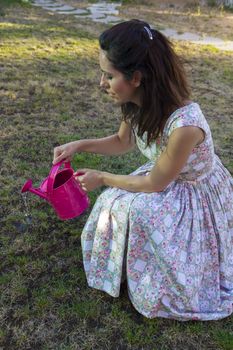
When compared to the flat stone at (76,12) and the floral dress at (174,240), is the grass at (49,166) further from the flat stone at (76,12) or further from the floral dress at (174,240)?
the flat stone at (76,12)

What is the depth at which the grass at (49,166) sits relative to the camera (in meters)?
1.87

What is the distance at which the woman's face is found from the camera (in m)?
1.67

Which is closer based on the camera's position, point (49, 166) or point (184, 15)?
point (49, 166)

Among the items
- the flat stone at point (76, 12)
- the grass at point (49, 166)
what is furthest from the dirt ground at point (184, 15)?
the grass at point (49, 166)

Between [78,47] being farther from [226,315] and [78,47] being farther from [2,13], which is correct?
[226,315]

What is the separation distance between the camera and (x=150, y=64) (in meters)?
1.62

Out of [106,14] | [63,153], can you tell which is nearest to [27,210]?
[63,153]

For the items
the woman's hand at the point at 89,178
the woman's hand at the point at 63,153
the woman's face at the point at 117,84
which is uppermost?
the woman's face at the point at 117,84

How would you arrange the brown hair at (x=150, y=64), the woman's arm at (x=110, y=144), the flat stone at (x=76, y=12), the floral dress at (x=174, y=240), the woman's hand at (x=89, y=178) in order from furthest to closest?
1. the flat stone at (x=76, y=12)
2. the woman's arm at (x=110, y=144)
3. the woman's hand at (x=89, y=178)
4. the floral dress at (x=174, y=240)
5. the brown hair at (x=150, y=64)

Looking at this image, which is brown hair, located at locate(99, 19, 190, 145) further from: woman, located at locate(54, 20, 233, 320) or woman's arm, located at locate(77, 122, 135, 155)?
woman's arm, located at locate(77, 122, 135, 155)

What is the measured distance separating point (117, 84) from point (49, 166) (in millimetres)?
1470

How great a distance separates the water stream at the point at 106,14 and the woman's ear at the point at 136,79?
4.72 metres

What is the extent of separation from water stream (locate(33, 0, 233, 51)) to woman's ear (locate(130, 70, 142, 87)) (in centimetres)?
472

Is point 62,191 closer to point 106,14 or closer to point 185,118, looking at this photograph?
point 185,118
